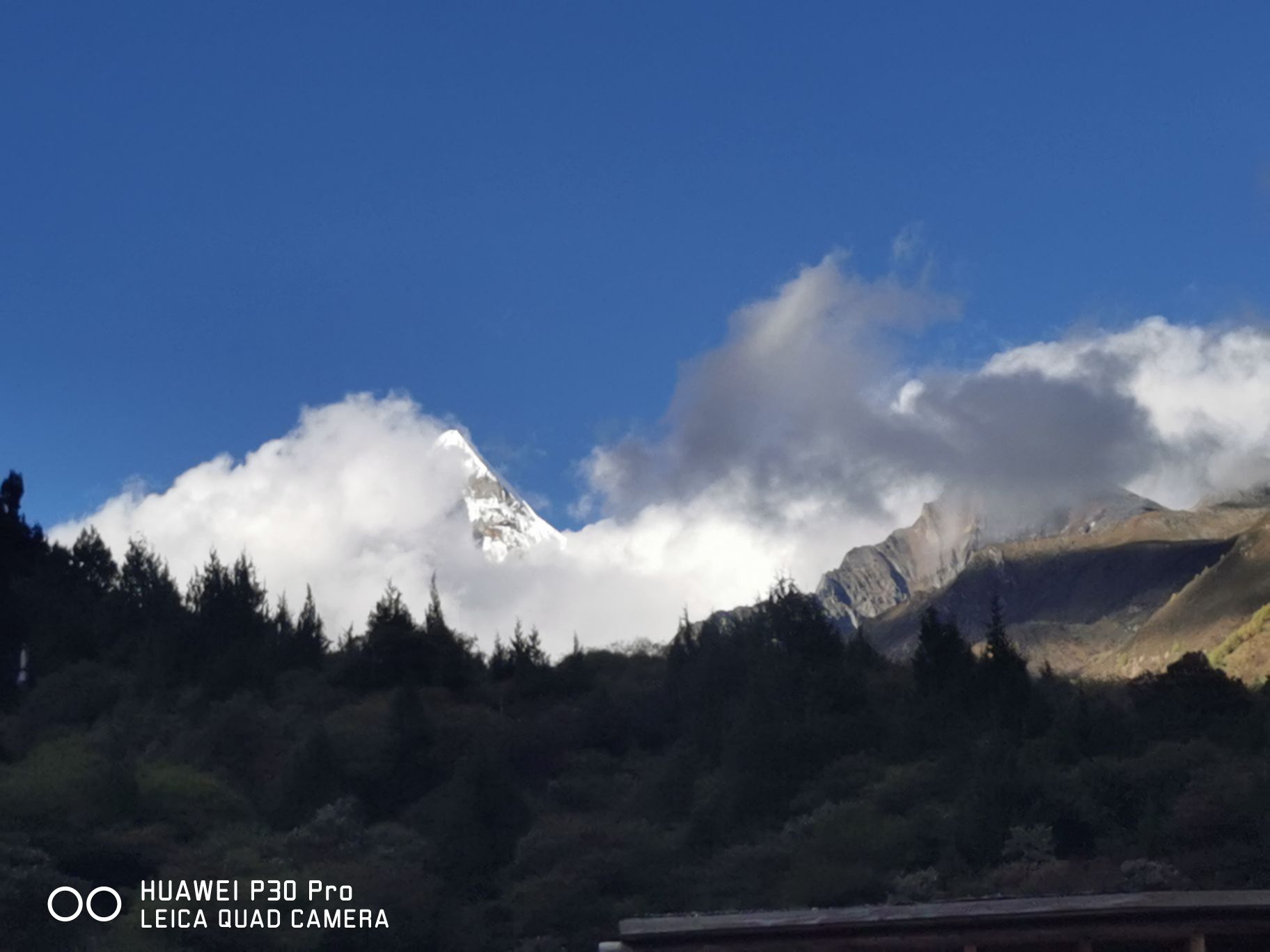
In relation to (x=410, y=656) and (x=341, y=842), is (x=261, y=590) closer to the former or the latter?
(x=410, y=656)

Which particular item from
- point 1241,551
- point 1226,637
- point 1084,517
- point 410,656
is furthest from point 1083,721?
point 1084,517

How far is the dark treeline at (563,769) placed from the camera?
1200 inches

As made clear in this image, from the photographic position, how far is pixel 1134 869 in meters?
28.6

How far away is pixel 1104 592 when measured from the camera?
142250 millimetres

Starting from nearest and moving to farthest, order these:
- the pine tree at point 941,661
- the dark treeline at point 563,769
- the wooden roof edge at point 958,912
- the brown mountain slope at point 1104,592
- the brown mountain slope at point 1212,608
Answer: the wooden roof edge at point 958,912, the dark treeline at point 563,769, the pine tree at point 941,661, the brown mountain slope at point 1212,608, the brown mountain slope at point 1104,592

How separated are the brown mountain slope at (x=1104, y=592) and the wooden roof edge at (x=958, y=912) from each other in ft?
302

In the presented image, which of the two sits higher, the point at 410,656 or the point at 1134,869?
the point at 410,656

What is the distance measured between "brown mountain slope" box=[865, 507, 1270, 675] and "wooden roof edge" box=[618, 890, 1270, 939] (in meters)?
91.9

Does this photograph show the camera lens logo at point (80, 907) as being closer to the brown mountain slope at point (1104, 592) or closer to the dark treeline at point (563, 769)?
the dark treeline at point (563, 769)

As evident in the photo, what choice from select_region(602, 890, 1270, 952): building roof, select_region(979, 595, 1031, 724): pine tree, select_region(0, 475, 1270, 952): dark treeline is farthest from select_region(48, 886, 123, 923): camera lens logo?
select_region(979, 595, 1031, 724): pine tree

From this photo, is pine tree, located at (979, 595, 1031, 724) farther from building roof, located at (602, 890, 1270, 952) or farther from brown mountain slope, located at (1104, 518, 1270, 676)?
brown mountain slope, located at (1104, 518, 1270, 676)

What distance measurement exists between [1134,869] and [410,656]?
29256mm

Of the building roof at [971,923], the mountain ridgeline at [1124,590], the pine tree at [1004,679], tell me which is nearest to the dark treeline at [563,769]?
the pine tree at [1004,679]

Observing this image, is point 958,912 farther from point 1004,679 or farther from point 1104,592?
point 1104,592
